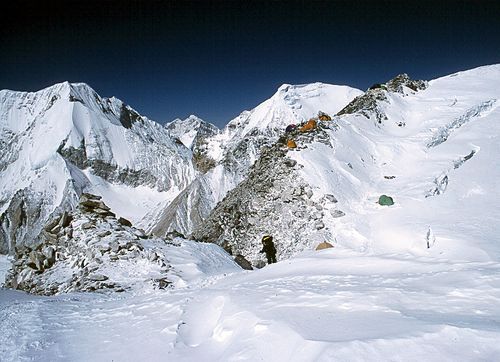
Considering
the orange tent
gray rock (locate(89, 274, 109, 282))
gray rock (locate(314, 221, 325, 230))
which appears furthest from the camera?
the orange tent

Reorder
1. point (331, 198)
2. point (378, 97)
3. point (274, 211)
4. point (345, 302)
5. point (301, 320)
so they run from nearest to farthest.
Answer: point (301, 320), point (345, 302), point (331, 198), point (274, 211), point (378, 97)

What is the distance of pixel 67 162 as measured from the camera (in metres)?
149

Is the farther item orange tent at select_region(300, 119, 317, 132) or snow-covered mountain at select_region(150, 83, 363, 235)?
snow-covered mountain at select_region(150, 83, 363, 235)

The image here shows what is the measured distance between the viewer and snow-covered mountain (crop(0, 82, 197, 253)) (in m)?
134

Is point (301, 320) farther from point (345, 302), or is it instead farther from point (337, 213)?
point (337, 213)

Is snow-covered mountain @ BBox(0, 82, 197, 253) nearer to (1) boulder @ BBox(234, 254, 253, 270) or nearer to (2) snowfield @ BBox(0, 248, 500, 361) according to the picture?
(1) boulder @ BBox(234, 254, 253, 270)

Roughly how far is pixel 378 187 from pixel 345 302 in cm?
1811

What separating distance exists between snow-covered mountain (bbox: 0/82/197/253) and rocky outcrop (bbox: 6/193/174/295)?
4821 inches

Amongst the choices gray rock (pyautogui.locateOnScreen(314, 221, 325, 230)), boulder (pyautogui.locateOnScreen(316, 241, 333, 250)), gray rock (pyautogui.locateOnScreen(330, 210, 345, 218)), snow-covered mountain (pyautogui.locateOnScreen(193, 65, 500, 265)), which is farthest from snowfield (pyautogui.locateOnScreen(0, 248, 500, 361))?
gray rock (pyautogui.locateOnScreen(330, 210, 345, 218))

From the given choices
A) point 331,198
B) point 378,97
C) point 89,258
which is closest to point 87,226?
point 89,258

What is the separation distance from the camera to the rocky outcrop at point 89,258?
1769 cm

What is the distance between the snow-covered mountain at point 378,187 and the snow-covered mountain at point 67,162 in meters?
127

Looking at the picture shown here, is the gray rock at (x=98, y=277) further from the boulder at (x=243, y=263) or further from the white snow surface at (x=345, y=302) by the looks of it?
the boulder at (x=243, y=263)

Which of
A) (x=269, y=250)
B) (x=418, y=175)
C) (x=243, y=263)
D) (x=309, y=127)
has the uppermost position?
(x=309, y=127)
